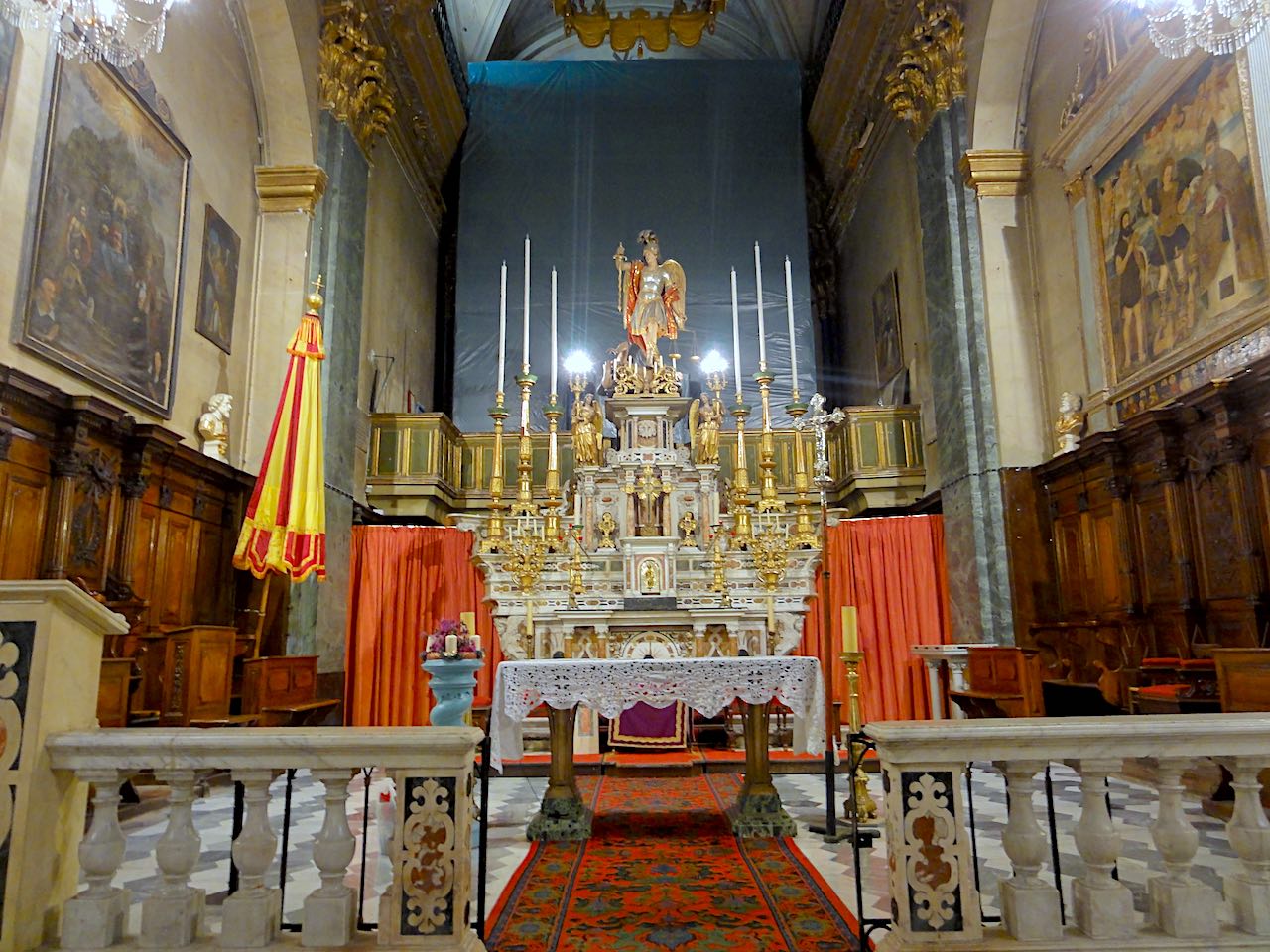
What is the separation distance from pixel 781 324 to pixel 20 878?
508 inches

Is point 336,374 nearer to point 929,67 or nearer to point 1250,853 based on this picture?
point 929,67

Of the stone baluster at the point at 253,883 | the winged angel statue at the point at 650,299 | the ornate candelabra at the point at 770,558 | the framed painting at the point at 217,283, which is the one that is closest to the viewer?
the stone baluster at the point at 253,883

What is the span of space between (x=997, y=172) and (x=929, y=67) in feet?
5.80

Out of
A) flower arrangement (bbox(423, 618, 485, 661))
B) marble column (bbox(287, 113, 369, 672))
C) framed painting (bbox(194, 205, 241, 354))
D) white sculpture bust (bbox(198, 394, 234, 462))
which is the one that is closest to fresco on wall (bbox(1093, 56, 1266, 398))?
flower arrangement (bbox(423, 618, 485, 661))

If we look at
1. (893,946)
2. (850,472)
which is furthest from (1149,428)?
(893,946)

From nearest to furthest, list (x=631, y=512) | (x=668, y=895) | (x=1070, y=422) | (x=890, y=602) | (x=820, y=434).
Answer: (x=668, y=895) → (x=820, y=434) → (x=1070, y=422) → (x=631, y=512) → (x=890, y=602)

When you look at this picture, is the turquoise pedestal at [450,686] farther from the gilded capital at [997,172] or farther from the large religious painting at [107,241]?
the gilded capital at [997,172]

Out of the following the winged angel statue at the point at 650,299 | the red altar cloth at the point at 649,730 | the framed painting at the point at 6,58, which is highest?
the winged angel statue at the point at 650,299

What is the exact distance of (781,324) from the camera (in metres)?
14.1

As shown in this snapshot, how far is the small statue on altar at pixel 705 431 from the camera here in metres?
10.8

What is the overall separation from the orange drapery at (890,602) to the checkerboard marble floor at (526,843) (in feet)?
10.3

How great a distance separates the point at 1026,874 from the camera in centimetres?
266

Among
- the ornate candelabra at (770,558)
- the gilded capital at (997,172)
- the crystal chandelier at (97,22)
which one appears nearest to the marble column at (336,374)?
the crystal chandelier at (97,22)

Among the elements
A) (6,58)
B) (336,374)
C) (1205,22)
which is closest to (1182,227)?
(1205,22)
